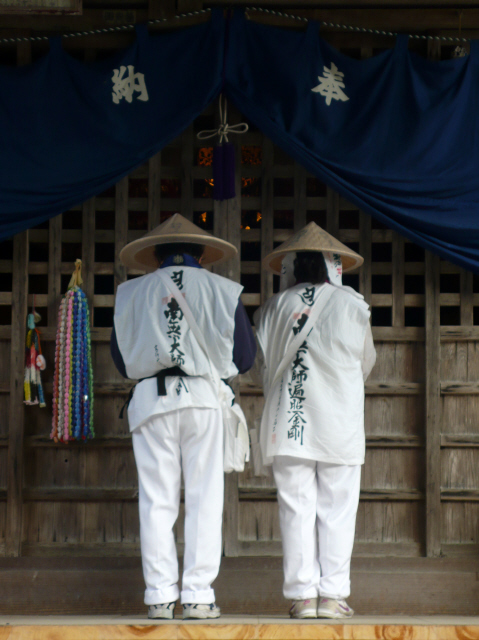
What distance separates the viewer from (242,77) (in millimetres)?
5289

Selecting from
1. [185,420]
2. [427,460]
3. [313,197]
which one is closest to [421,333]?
[427,460]

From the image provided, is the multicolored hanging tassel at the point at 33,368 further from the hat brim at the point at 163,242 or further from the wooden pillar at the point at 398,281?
the wooden pillar at the point at 398,281

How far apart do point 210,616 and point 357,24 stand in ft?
13.8

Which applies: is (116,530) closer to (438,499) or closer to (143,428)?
(143,428)

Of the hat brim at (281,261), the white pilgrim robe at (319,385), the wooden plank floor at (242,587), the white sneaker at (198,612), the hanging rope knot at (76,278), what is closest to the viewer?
the white sneaker at (198,612)

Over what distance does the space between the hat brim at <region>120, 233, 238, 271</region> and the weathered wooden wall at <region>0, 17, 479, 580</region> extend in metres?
0.52

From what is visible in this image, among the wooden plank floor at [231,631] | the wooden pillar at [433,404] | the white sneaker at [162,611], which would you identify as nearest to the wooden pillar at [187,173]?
the wooden pillar at [433,404]

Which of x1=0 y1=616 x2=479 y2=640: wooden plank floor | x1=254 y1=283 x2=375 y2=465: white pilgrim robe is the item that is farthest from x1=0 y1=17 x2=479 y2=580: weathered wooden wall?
x1=0 y1=616 x2=479 y2=640: wooden plank floor

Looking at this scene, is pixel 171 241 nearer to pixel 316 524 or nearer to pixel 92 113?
pixel 92 113

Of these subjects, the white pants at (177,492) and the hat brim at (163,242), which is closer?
the white pants at (177,492)

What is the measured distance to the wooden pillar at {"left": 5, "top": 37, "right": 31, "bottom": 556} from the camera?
17.7ft

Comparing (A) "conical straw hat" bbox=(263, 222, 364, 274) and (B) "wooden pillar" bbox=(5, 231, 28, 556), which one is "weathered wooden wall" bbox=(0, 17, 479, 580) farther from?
(A) "conical straw hat" bbox=(263, 222, 364, 274)

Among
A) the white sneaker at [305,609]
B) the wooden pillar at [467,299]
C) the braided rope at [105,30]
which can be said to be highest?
the braided rope at [105,30]

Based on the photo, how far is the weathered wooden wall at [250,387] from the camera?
5.46 m
